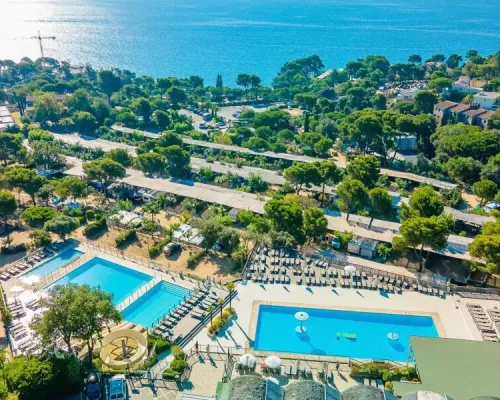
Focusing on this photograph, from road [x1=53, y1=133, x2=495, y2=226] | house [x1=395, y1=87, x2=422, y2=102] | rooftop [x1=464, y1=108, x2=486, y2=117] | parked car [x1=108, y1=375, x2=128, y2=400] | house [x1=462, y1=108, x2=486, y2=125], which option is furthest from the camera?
house [x1=395, y1=87, x2=422, y2=102]

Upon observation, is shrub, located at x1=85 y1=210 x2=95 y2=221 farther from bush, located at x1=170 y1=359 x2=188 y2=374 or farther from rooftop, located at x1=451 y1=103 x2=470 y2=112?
rooftop, located at x1=451 y1=103 x2=470 y2=112

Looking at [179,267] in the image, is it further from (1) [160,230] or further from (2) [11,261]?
(2) [11,261]

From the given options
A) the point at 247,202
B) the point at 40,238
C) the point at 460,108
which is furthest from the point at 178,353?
the point at 460,108

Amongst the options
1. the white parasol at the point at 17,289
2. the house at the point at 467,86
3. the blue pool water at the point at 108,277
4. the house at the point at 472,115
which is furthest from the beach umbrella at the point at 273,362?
the house at the point at 467,86

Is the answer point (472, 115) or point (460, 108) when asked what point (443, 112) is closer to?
point (460, 108)

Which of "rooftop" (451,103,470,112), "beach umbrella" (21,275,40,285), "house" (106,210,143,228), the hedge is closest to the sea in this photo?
"rooftop" (451,103,470,112)

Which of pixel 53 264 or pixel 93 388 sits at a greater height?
pixel 93 388
